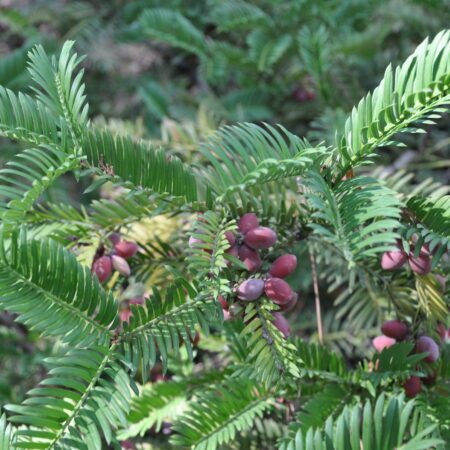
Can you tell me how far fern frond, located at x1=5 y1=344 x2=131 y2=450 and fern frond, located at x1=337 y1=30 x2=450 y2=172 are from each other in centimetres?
30

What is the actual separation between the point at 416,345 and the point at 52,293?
403 millimetres

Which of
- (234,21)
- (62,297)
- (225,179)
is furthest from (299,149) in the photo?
(234,21)

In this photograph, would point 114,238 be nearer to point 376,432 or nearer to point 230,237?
point 230,237

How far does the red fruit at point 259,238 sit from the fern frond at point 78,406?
0.56ft

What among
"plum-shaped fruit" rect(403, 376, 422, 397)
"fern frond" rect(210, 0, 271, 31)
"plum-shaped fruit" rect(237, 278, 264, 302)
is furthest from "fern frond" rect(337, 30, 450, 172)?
"fern frond" rect(210, 0, 271, 31)

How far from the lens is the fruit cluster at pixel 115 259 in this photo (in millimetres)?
648

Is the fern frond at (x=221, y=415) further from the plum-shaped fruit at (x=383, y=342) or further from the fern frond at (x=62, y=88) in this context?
the fern frond at (x=62, y=88)

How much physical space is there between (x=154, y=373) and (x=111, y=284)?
0.26 metres

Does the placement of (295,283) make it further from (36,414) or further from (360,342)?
(36,414)

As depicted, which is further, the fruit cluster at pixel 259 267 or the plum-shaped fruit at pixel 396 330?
the plum-shaped fruit at pixel 396 330

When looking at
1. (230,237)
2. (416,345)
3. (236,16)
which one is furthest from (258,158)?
(236,16)

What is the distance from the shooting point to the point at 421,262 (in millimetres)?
583

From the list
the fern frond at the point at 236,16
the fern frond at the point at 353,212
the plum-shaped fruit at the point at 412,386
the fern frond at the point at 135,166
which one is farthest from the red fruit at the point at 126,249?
the fern frond at the point at 236,16

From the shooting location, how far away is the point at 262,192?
673 millimetres
